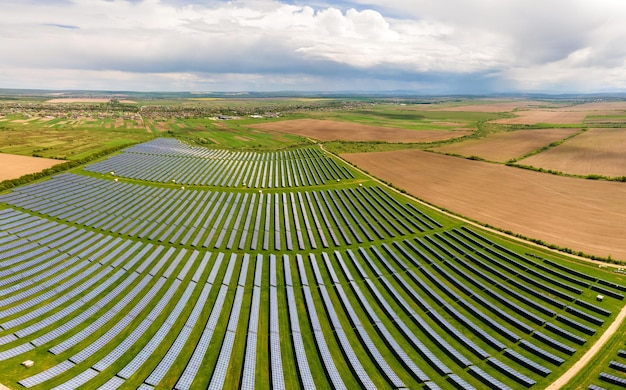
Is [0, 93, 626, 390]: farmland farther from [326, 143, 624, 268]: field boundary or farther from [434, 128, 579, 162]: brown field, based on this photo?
[434, 128, 579, 162]: brown field

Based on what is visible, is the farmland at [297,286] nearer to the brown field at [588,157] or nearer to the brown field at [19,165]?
the brown field at [19,165]

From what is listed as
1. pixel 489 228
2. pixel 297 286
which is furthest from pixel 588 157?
pixel 297 286

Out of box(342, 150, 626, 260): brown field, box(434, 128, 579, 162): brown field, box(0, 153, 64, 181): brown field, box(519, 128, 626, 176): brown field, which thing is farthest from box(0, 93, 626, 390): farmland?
box(434, 128, 579, 162): brown field

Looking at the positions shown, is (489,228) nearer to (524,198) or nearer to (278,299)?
(524,198)

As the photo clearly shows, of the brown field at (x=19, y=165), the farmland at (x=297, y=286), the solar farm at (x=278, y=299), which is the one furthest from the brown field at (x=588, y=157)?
the brown field at (x=19, y=165)

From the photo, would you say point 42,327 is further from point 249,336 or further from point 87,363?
point 249,336

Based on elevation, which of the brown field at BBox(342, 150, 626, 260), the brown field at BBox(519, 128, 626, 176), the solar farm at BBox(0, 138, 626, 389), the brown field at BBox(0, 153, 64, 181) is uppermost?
the brown field at BBox(519, 128, 626, 176)

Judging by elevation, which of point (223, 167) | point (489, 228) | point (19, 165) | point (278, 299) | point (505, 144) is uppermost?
point (505, 144)
